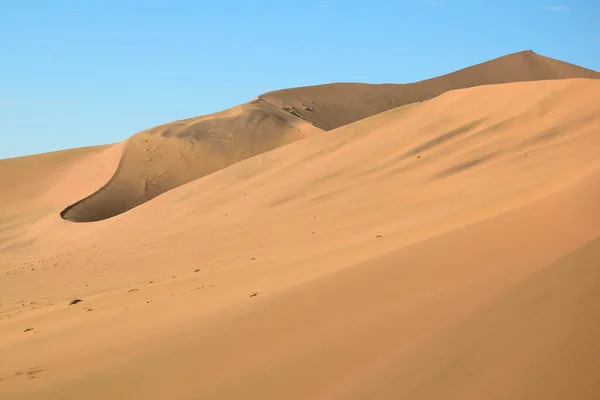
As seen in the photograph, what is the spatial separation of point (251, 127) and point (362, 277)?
3410 cm

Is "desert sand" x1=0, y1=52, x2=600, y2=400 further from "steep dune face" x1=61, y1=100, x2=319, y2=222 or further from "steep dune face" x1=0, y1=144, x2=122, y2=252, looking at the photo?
"steep dune face" x1=0, y1=144, x2=122, y2=252

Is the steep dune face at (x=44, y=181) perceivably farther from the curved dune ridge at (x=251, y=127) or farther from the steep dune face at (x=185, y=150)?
the curved dune ridge at (x=251, y=127)

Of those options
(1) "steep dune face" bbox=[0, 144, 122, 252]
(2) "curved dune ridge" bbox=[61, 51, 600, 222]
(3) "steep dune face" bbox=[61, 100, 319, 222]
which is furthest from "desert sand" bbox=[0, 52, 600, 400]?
(1) "steep dune face" bbox=[0, 144, 122, 252]

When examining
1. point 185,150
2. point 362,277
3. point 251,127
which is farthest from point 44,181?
point 362,277

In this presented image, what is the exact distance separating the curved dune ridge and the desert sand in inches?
328

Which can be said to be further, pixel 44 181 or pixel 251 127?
pixel 251 127

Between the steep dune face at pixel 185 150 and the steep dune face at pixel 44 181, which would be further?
the steep dune face at pixel 44 181

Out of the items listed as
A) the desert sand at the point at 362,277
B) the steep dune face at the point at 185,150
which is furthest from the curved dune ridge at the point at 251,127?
Result: the desert sand at the point at 362,277

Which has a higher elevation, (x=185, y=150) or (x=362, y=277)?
(x=185, y=150)

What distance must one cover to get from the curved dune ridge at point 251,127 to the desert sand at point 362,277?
833 centimetres

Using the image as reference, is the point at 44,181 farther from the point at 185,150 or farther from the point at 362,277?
the point at 362,277

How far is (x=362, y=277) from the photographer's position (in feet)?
23.9

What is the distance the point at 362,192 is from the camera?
18.0 meters

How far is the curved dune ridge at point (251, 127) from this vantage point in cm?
3359
